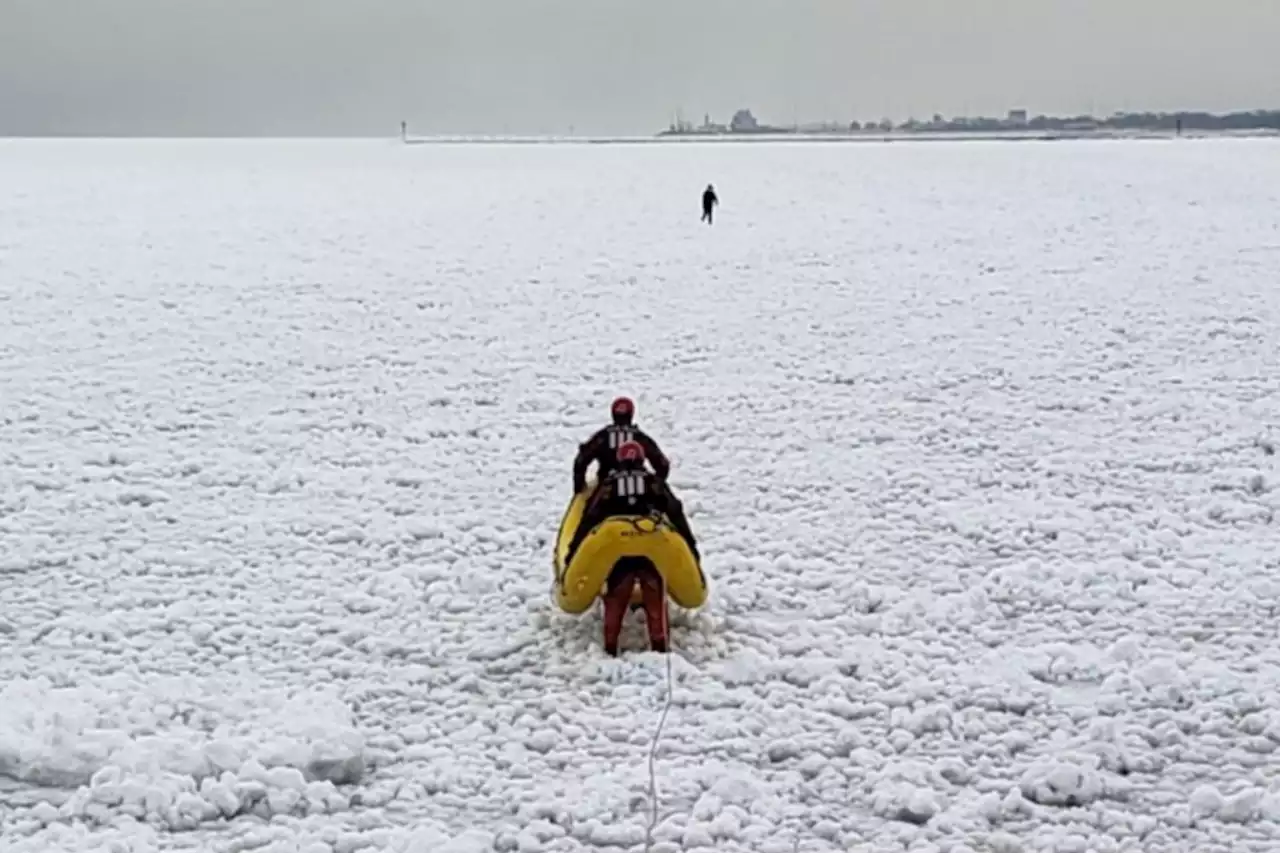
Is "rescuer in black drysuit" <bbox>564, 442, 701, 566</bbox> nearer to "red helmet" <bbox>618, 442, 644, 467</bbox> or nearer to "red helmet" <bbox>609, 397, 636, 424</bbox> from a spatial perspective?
"red helmet" <bbox>618, 442, 644, 467</bbox>

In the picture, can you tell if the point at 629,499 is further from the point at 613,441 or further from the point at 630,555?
the point at 613,441

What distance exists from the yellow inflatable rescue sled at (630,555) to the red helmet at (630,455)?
44 centimetres

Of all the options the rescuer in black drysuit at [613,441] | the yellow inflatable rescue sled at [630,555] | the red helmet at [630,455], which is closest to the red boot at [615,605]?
the yellow inflatable rescue sled at [630,555]

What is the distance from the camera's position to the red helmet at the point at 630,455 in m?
8.41

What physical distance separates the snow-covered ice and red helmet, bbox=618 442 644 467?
3.78 ft

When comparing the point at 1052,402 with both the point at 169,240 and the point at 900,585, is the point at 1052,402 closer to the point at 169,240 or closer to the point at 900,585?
the point at 900,585

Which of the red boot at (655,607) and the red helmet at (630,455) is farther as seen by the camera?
the red helmet at (630,455)

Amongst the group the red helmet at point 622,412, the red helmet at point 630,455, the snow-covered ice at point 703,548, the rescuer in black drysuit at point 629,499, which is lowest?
the snow-covered ice at point 703,548

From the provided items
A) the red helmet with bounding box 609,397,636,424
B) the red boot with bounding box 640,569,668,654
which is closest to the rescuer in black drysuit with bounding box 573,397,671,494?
the red helmet with bounding box 609,397,636,424

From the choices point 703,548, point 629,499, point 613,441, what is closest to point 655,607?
point 629,499

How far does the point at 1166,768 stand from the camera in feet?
23.4

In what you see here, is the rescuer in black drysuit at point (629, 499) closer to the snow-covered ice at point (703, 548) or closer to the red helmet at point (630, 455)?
the red helmet at point (630, 455)

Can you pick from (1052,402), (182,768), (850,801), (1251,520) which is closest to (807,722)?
(850,801)

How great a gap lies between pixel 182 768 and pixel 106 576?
11.3 ft
